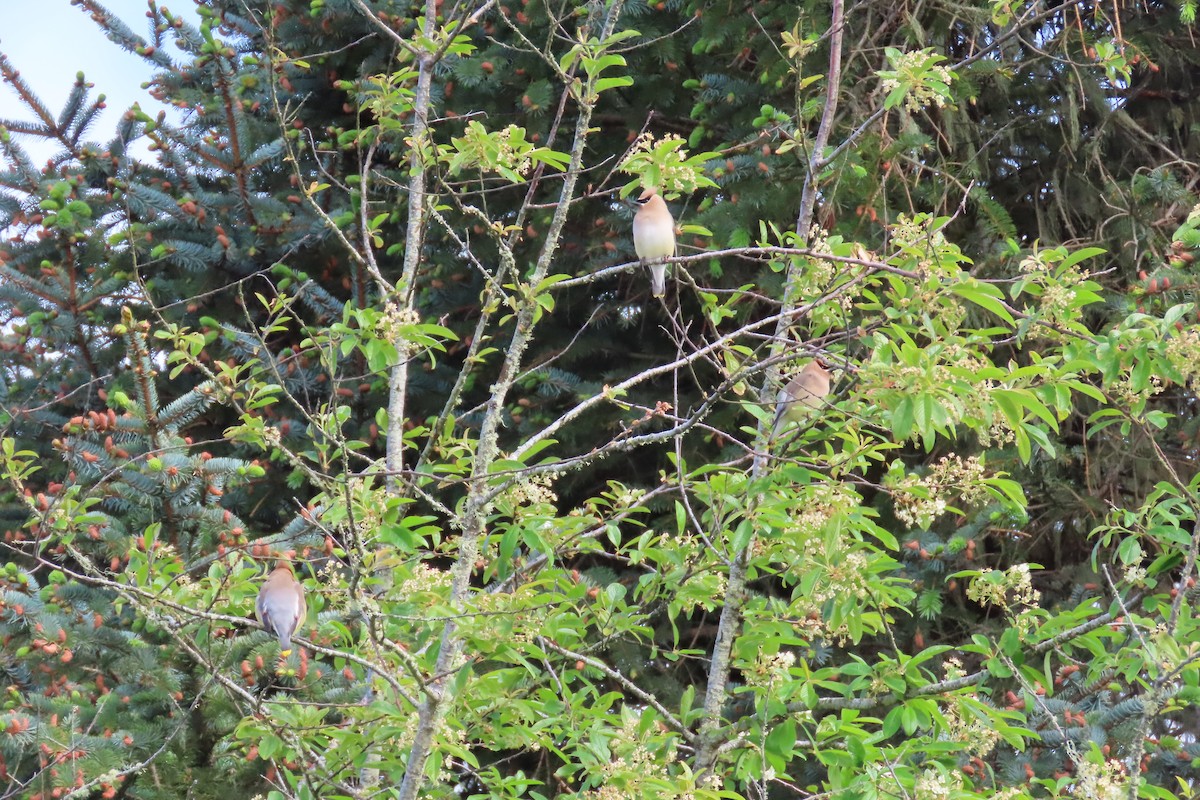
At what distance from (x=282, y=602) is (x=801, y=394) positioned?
161 cm

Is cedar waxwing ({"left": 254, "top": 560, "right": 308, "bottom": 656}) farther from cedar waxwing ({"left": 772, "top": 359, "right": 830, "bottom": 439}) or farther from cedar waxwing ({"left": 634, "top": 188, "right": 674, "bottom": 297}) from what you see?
cedar waxwing ({"left": 634, "top": 188, "right": 674, "bottom": 297})

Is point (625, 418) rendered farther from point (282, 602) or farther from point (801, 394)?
point (282, 602)

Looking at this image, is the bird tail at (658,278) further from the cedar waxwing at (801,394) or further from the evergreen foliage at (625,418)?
the cedar waxwing at (801,394)

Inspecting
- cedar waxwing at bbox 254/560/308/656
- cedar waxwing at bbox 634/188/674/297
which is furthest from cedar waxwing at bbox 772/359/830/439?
cedar waxwing at bbox 254/560/308/656

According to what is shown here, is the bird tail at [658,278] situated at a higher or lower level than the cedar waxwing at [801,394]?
higher

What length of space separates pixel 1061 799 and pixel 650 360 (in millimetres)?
3365

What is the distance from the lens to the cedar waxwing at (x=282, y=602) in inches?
131

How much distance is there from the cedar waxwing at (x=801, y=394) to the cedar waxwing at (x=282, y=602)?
144 cm

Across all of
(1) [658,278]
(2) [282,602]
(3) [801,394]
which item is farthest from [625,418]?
(2) [282,602]

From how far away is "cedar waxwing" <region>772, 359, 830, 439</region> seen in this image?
→ 322 cm

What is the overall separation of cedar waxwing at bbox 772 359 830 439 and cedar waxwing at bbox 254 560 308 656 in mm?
1443

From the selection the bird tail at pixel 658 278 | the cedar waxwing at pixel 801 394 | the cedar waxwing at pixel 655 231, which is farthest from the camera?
the cedar waxwing at pixel 655 231

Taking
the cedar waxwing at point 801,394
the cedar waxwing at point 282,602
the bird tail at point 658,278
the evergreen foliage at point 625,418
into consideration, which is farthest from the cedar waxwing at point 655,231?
the cedar waxwing at point 282,602

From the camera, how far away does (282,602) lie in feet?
11.0
